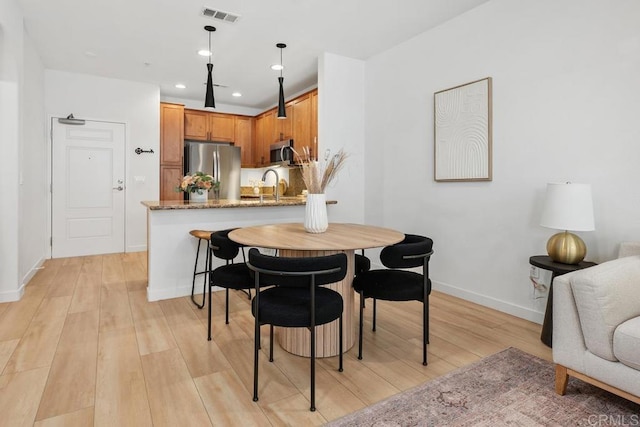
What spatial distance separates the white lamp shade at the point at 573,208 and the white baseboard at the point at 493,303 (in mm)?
897

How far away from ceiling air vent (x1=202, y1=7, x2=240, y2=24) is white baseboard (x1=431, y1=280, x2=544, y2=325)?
3.27 metres

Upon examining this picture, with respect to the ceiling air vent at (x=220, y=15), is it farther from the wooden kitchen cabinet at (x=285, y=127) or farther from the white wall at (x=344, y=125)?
the wooden kitchen cabinet at (x=285, y=127)

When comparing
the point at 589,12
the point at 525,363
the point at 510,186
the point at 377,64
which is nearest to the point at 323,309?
the point at 525,363

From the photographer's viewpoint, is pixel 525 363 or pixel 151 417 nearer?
pixel 151 417

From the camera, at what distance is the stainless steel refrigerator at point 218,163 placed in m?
6.07

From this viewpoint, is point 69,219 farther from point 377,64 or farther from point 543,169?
point 543,169

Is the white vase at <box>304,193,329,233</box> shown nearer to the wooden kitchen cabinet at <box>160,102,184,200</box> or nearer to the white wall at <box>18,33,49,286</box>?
the white wall at <box>18,33,49,286</box>

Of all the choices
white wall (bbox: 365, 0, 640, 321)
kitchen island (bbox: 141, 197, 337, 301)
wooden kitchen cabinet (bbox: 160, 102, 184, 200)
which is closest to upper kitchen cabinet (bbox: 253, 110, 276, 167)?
wooden kitchen cabinet (bbox: 160, 102, 184, 200)

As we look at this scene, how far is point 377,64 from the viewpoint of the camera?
14.3ft

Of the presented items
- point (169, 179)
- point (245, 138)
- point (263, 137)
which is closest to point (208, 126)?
point (245, 138)

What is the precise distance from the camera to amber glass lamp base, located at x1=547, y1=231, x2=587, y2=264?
2365 mm

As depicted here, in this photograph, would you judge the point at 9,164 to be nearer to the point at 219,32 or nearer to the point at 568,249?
the point at 219,32

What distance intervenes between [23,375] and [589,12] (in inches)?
166

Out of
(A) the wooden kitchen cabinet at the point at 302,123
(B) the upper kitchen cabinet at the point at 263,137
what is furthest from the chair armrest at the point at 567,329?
(B) the upper kitchen cabinet at the point at 263,137
